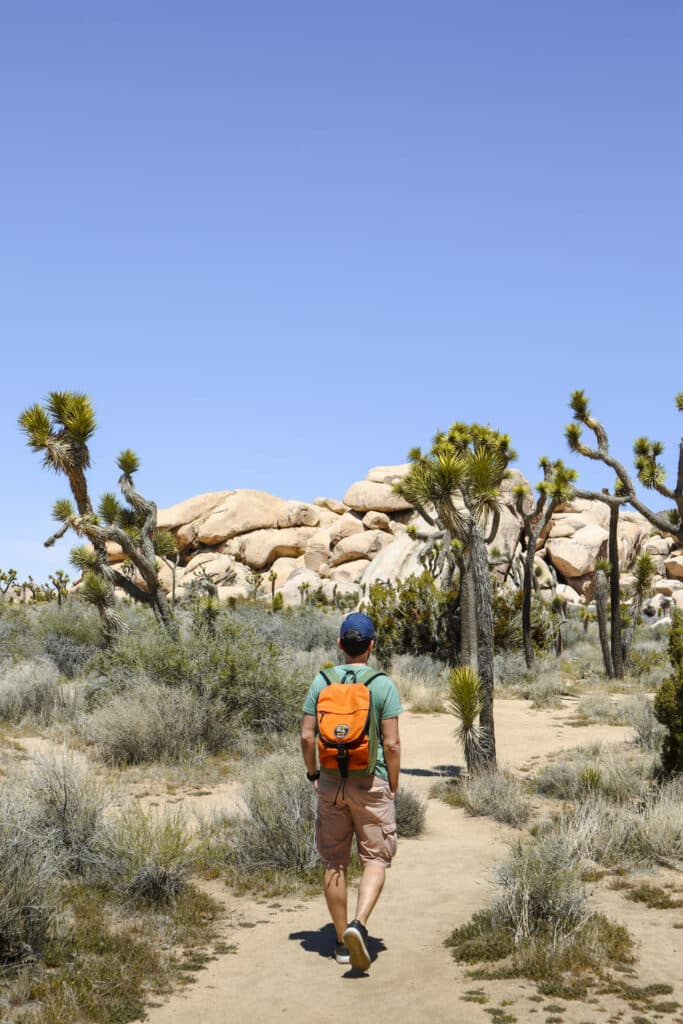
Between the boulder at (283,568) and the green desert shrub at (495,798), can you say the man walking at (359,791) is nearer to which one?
the green desert shrub at (495,798)

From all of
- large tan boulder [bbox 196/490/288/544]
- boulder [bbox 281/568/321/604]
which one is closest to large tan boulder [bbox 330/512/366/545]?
boulder [bbox 281/568/321/604]

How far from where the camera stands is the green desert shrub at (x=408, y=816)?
9.31 metres

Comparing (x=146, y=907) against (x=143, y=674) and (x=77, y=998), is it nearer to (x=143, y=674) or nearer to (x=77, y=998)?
(x=77, y=998)

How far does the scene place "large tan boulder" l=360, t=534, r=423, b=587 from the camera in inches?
1491

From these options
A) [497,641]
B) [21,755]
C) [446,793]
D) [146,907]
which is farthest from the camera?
[497,641]

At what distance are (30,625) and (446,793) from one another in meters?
14.8

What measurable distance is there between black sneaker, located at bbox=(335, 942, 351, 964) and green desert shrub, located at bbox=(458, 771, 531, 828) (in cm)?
426

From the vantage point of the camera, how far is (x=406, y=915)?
6.99 m

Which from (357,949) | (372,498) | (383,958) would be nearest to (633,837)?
(383,958)

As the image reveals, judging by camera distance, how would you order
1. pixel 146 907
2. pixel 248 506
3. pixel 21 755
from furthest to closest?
pixel 248 506 → pixel 21 755 → pixel 146 907

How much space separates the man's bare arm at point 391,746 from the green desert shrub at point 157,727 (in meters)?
7.16

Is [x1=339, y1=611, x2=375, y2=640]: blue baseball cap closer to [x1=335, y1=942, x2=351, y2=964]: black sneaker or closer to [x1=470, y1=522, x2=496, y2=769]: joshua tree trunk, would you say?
[x1=335, y1=942, x2=351, y2=964]: black sneaker

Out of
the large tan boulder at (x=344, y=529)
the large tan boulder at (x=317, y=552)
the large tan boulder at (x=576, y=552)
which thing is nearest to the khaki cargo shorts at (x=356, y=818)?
the large tan boulder at (x=576, y=552)

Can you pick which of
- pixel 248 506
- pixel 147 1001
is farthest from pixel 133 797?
pixel 248 506
